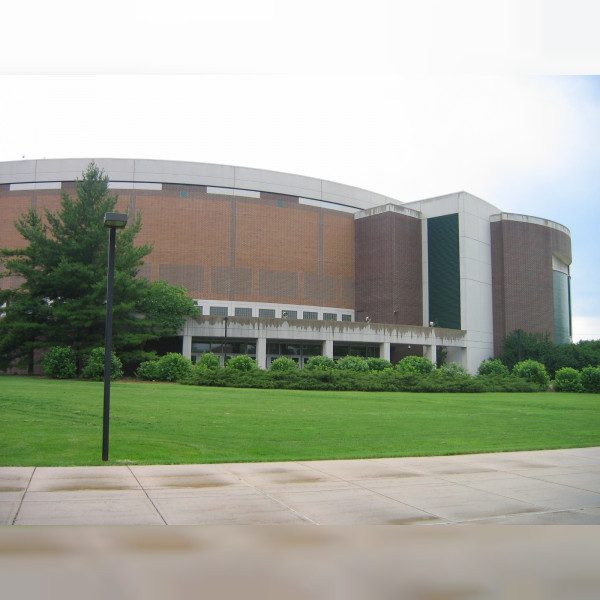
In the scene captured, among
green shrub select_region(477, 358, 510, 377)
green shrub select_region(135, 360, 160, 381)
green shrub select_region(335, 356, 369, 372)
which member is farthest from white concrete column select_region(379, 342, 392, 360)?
green shrub select_region(135, 360, 160, 381)

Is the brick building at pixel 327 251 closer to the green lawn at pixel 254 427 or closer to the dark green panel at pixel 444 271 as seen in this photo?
the dark green panel at pixel 444 271

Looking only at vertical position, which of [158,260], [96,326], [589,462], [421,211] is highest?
[421,211]

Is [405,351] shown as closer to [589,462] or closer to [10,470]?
[589,462]

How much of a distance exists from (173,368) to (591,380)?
26.3 metres

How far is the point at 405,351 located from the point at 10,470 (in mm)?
47102

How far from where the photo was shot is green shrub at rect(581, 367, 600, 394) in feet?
126

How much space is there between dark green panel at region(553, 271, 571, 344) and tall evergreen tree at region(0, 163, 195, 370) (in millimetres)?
42941

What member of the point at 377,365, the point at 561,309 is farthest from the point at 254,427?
the point at 561,309

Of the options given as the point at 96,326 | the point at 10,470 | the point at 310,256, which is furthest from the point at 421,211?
the point at 10,470

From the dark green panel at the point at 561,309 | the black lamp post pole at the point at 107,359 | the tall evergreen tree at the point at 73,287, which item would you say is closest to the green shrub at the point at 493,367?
the dark green panel at the point at 561,309

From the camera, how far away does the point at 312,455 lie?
11344 mm

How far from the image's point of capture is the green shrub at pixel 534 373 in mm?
41056

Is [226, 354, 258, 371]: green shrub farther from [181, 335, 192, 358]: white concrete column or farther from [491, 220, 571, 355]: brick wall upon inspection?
[491, 220, 571, 355]: brick wall

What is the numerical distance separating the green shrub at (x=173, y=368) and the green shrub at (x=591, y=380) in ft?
82.6
